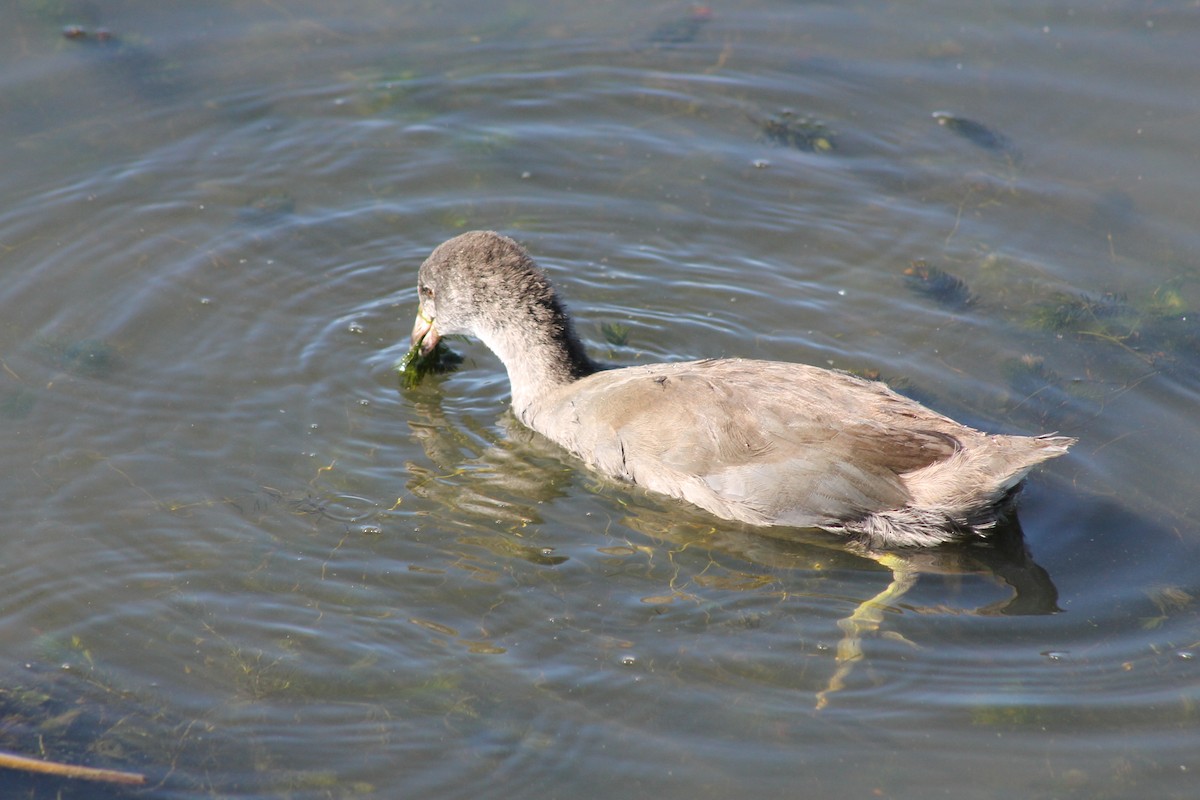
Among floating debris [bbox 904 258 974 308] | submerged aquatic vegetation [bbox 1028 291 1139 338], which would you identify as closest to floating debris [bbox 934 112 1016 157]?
floating debris [bbox 904 258 974 308]

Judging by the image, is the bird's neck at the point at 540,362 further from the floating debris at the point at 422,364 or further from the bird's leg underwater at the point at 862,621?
the bird's leg underwater at the point at 862,621

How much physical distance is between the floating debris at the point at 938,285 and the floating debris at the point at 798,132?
62.0 inches

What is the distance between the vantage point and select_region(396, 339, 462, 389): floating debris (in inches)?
308

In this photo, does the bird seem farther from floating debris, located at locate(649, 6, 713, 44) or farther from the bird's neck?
floating debris, located at locate(649, 6, 713, 44)

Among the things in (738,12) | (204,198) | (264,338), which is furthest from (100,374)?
(738,12)

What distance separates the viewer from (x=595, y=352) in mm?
8125

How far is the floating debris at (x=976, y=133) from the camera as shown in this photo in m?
9.59

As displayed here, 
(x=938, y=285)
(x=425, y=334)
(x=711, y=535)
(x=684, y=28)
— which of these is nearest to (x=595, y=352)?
(x=425, y=334)

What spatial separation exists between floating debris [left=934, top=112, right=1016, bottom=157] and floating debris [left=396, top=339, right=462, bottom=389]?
434cm

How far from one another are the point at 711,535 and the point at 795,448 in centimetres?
69

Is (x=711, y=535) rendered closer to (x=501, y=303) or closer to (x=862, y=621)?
(x=862, y=621)

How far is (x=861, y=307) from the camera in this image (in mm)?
8211

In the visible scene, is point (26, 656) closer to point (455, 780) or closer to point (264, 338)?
point (455, 780)

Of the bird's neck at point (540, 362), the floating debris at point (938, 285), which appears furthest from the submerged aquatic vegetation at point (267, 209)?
the floating debris at point (938, 285)
